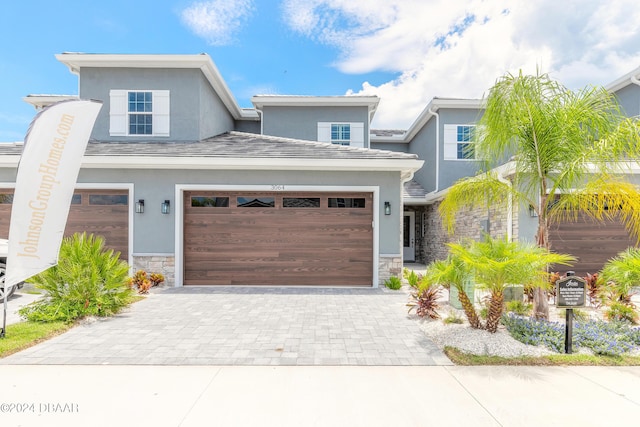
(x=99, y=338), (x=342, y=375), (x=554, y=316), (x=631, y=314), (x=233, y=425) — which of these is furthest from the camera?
(x=554, y=316)

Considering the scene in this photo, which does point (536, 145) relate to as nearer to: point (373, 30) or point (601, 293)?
point (601, 293)

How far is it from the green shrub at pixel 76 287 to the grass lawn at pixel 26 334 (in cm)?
22

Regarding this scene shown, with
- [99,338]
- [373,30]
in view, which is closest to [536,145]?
→ [373,30]

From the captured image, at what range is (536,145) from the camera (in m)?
5.13

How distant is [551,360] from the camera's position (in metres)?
4.12

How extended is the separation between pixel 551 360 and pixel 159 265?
8806 mm

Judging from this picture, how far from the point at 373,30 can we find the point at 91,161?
356 inches

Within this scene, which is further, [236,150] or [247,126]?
[247,126]

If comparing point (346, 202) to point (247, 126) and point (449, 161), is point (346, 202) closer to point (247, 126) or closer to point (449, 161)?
point (449, 161)

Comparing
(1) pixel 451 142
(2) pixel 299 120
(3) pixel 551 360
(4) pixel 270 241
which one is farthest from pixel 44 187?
(1) pixel 451 142

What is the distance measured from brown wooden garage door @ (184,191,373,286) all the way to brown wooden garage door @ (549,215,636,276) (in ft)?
18.0

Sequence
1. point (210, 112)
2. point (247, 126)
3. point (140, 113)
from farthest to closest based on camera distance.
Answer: point (247, 126), point (210, 112), point (140, 113)

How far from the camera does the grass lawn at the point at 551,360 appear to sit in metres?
4.09

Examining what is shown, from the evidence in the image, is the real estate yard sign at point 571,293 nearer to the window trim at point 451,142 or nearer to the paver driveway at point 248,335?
the paver driveway at point 248,335
